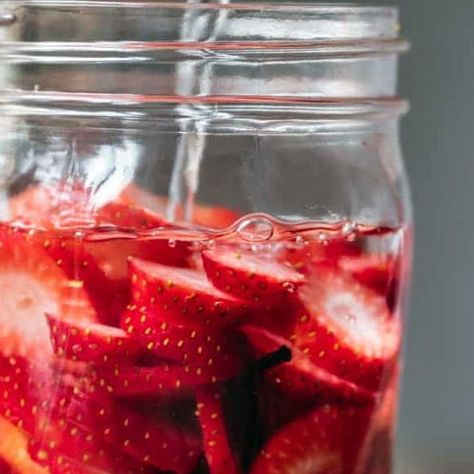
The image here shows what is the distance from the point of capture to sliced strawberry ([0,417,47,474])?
563 mm

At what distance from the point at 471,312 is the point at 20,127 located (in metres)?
0.44

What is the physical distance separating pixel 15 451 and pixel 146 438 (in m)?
0.07

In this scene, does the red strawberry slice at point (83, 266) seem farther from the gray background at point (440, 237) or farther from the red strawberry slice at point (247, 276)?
the gray background at point (440, 237)

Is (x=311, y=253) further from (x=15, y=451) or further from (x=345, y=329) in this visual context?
(x=15, y=451)

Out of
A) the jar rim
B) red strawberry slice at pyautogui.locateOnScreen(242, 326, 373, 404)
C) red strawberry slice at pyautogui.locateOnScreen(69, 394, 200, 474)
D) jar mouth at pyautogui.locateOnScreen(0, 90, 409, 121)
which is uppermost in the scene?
the jar rim

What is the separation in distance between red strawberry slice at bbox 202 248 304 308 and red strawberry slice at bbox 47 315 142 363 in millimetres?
50

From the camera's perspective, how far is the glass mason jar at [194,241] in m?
0.54

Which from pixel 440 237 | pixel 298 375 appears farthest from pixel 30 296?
pixel 440 237

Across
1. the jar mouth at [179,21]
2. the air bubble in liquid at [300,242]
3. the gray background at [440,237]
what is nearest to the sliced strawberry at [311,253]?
the air bubble in liquid at [300,242]

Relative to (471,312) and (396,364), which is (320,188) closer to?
(396,364)

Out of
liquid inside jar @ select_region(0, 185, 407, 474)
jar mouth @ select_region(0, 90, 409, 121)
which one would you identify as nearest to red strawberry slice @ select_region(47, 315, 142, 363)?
liquid inside jar @ select_region(0, 185, 407, 474)

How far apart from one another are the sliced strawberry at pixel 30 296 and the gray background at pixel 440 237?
0.41 meters

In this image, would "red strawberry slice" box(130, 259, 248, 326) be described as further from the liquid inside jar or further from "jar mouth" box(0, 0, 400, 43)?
"jar mouth" box(0, 0, 400, 43)

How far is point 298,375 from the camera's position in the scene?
549 millimetres
